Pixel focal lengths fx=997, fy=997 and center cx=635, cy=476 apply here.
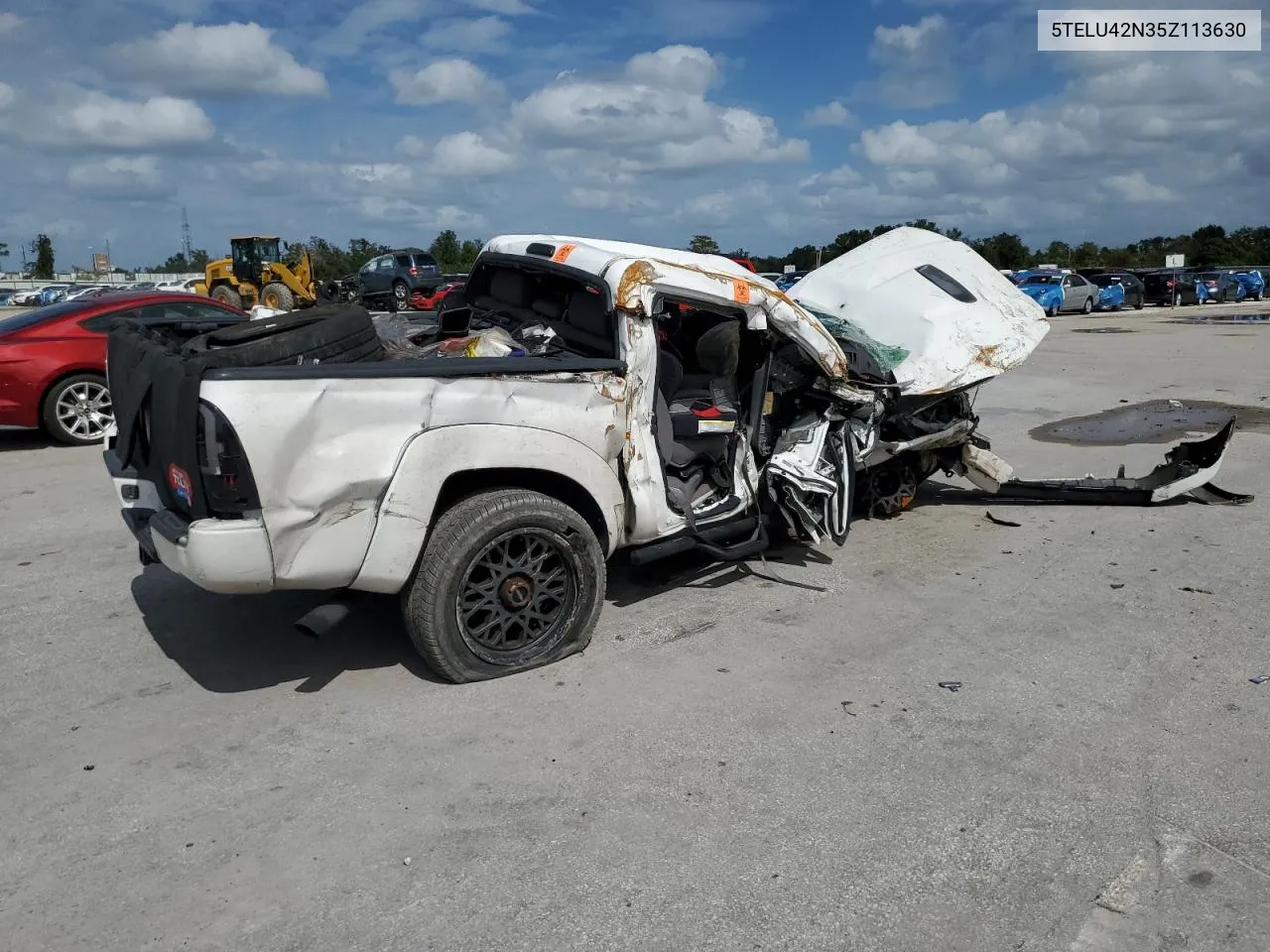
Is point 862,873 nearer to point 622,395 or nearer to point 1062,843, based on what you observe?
point 1062,843

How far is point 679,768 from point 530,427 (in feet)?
5.01

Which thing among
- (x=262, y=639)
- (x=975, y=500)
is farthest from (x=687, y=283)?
(x=975, y=500)

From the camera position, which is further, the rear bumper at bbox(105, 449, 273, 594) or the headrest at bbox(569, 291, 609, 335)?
the headrest at bbox(569, 291, 609, 335)

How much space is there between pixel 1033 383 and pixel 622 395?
1159 cm

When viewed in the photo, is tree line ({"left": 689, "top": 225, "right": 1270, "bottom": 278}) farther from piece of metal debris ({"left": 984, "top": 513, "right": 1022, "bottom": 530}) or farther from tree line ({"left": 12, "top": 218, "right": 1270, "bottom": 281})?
piece of metal debris ({"left": 984, "top": 513, "right": 1022, "bottom": 530})

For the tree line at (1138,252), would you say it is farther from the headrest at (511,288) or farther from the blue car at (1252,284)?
the headrest at (511,288)

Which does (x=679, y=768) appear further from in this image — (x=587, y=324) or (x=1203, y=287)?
(x=1203, y=287)

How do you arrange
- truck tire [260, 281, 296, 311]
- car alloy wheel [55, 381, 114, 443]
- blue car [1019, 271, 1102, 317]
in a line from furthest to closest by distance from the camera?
blue car [1019, 271, 1102, 317]
truck tire [260, 281, 296, 311]
car alloy wheel [55, 381, 114, 443]

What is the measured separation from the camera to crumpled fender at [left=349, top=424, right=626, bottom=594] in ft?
12.8

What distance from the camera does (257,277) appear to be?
99.9ft

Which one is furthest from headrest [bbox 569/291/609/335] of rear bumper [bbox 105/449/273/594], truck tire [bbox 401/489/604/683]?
rear bumper [bbox 105/449/273/594]

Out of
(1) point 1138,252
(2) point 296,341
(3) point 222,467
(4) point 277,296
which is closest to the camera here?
(3) point 222,467

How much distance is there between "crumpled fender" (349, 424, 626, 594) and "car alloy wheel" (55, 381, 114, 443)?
23.2 ft

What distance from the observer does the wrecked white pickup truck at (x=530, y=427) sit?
3.71 m
